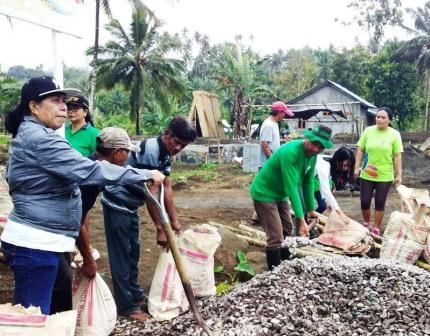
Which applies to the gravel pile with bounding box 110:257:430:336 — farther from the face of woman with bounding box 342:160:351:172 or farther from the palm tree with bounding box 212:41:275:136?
the palm tree with bounding box 212:41:275:136

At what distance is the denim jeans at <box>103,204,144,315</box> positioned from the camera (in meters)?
3.68

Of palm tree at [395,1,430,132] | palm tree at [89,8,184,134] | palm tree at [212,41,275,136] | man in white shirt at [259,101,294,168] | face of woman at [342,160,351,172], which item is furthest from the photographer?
palm tree at [395,1,430,132]

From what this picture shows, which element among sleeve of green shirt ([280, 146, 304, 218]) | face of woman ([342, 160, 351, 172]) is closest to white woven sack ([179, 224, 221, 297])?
sleeve of green shirt ([280, 146, 304, 218])

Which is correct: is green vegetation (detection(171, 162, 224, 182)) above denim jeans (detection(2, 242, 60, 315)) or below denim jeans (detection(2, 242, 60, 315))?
below

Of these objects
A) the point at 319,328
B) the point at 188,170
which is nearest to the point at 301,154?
the point at 319,328

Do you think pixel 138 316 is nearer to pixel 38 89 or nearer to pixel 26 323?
pixel 26 323

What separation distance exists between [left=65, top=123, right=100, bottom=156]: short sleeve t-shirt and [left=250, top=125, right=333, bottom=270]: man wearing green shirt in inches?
59.8

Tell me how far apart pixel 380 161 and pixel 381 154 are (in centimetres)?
9

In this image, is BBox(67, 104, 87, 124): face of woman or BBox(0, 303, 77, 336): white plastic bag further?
BBox(67, 104, 87, 124): face of woman

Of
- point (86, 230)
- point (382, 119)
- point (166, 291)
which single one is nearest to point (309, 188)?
point (166, 291)

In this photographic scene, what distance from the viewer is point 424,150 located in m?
15.0

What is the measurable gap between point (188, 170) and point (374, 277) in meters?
14.0

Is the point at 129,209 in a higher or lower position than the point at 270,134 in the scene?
lower

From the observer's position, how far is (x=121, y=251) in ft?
12.2
